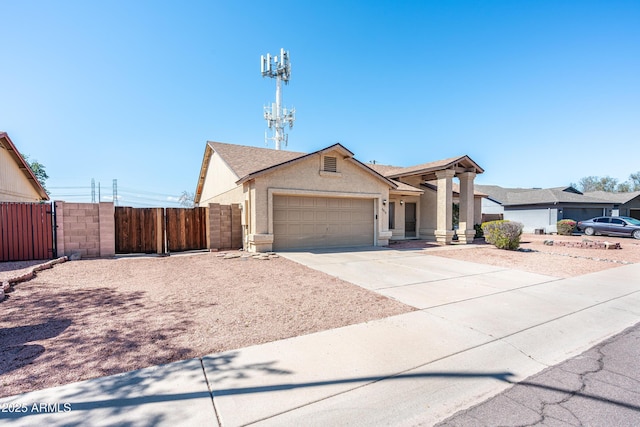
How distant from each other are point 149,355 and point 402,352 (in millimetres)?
3150

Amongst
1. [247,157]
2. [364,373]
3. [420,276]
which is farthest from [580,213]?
[364,373]

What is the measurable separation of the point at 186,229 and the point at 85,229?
3493mm

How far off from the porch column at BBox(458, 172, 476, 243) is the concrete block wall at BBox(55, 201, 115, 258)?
17.0 meters

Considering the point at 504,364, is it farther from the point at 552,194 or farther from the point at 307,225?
the point at 552,194

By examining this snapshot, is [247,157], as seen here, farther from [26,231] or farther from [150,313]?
[150,313]

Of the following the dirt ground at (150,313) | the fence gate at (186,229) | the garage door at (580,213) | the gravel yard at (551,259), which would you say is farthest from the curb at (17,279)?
the garage door at (580,213)

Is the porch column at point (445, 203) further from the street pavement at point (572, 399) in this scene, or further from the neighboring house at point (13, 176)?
the neighboring house at point (13, 176)

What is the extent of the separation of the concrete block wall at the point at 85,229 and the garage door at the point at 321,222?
250 inches

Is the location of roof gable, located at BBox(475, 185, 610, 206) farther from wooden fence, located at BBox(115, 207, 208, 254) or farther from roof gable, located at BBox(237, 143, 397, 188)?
wooden fence, located at BBox(115, 207, 208, 254)

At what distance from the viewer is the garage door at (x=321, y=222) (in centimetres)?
1297

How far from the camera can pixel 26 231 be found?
10.2 m

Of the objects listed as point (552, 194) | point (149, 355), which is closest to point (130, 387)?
point (149, 355)

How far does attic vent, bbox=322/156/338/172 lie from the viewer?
45.1ft

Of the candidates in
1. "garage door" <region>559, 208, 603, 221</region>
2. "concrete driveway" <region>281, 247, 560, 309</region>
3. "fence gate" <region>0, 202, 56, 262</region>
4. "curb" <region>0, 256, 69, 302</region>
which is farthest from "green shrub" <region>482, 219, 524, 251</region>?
"fence gate" <region>0, 202, 56, 262</region>
